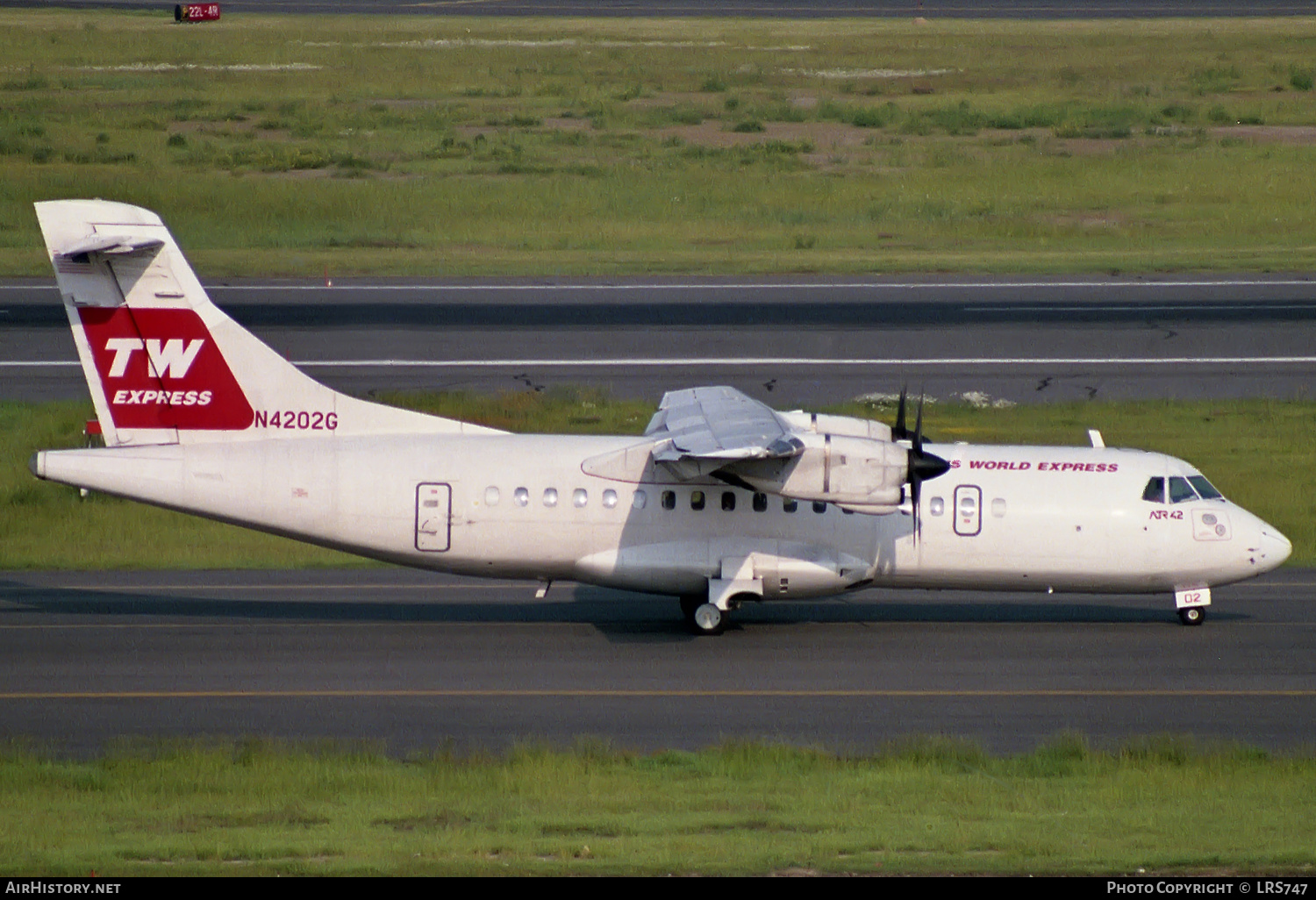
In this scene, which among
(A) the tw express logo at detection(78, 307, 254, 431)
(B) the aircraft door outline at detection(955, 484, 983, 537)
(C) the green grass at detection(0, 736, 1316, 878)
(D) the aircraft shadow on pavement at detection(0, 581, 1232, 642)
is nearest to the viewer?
(C) the green grass at detection(0, 736, 1316, 878)

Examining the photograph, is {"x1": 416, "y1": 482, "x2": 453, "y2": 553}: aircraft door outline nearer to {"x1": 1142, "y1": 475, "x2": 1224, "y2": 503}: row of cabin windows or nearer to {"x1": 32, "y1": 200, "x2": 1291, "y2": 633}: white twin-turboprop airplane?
{"x1": 32, "y1": 200, "x2": 1291, "y2": 633}: white twin-turboprop airplane

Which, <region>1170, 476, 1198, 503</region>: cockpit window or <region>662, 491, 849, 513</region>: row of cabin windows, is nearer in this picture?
<region>662, 491, 849, 513</region>: row of cabin windows

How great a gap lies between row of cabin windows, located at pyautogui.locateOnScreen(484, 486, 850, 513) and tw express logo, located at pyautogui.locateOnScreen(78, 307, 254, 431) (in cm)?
392

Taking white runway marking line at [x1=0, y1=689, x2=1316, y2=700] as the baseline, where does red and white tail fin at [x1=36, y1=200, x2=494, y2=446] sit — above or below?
above

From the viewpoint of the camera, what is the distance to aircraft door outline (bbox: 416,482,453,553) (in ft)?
74.1

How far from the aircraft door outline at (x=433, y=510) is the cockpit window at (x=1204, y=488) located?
1087 centimetres

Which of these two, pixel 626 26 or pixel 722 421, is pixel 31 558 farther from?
pixel 626 26

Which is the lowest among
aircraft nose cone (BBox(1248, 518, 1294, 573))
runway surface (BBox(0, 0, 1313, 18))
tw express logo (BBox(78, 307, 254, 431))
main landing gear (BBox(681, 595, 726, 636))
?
main landing gear (BBox(681, 595, 726, 636))

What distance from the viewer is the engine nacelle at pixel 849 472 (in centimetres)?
2105

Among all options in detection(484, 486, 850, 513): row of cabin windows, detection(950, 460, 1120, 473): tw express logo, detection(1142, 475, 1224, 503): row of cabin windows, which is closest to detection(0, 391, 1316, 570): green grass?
detection(1142, 475, 1224, 503): row of cabin windows

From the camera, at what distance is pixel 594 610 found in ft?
82.0

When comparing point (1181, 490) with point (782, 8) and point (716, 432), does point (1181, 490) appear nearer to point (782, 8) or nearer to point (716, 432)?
point (716, 432)

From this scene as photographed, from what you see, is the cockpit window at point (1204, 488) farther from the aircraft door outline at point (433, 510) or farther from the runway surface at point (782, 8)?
the runway surface at point (782, 8)

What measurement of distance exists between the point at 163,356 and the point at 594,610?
24.3 feet
